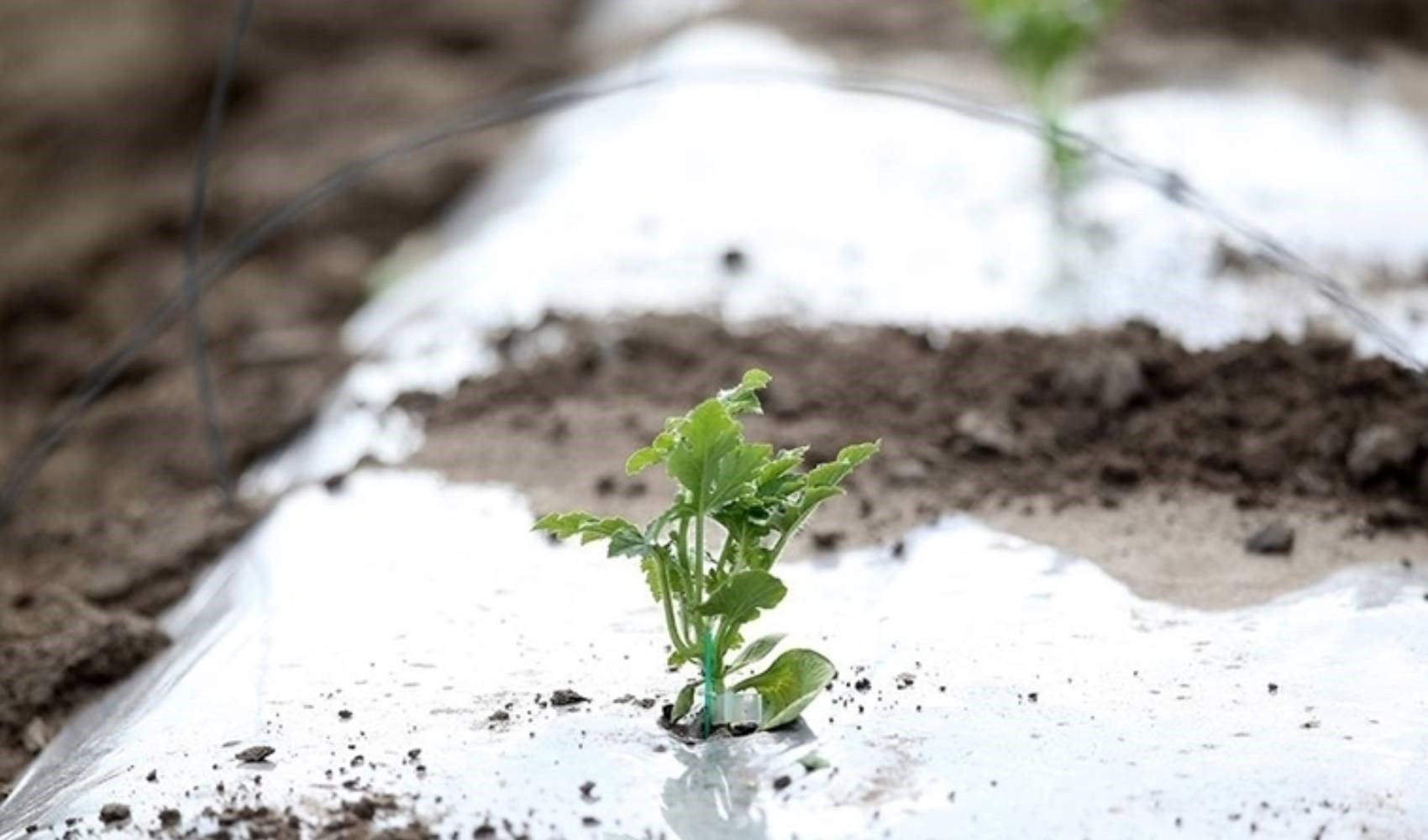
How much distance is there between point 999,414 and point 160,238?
3.57 meters

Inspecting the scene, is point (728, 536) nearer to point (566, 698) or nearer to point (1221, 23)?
point (566, 698)

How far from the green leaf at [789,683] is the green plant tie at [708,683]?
43 millimetres

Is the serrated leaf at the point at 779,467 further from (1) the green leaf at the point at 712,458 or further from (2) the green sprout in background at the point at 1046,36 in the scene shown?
(2) the green sprout in background at the point at 1046,36

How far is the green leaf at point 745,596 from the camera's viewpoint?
2557mm

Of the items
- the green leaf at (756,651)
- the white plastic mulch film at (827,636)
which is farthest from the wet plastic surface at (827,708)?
the green leaf at (756,651)

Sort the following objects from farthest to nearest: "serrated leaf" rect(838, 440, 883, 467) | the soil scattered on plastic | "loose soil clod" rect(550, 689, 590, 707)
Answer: the soil scattered on plastic < "loose soil clod" rect(550, 689, 590, 707) < "serrated leaf" rect(838, 440, 883, 467)

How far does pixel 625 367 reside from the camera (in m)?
4.34

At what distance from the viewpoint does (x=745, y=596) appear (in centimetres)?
258

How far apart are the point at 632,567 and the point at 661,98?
2.85 metres

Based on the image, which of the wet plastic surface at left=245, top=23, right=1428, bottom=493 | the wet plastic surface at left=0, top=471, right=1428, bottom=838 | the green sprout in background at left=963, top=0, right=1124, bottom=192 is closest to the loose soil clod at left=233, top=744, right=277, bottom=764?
the wet plastic surface at left=0, top=471, right=1428, bottom=838

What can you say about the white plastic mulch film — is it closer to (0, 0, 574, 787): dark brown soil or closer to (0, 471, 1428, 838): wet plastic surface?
(0, 471, 1428, 838): wet plastic surface

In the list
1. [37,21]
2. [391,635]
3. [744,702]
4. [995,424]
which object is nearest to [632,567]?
[391,635]

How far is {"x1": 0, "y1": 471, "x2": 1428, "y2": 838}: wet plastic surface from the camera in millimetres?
2492

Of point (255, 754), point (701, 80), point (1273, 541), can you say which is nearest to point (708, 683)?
point (255, 754)
